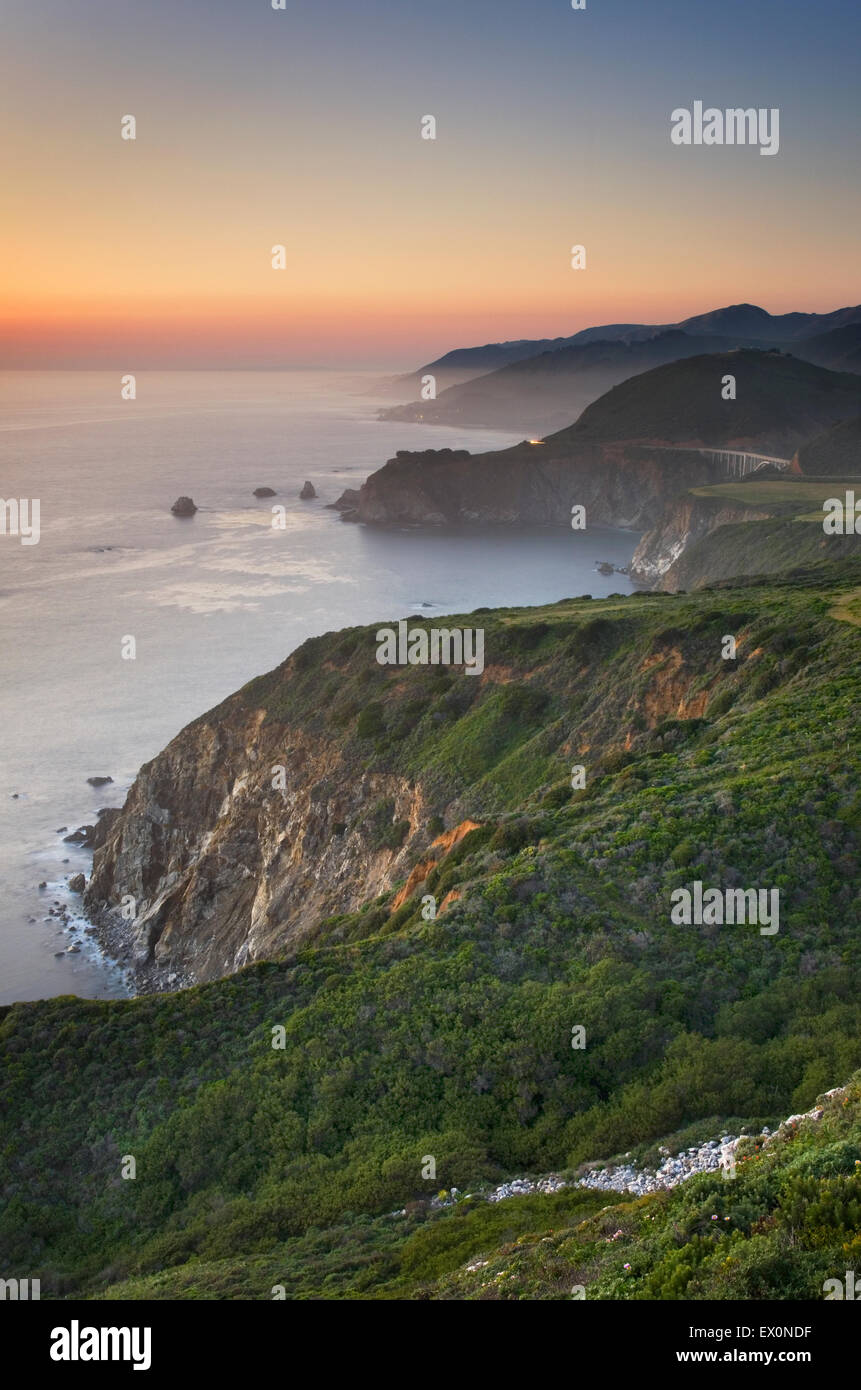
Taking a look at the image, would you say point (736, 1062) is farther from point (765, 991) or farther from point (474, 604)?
point (474, 604)

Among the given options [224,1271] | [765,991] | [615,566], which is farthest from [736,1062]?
[615,566]

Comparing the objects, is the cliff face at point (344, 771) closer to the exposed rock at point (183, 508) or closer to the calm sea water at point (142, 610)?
the calm sea water at point (142, 610)

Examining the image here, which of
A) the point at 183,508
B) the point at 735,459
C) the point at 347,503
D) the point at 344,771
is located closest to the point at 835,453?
the point at 735,459

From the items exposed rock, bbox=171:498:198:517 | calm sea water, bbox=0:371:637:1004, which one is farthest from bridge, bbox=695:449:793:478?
exposed rock, bbox=171:498:198:517

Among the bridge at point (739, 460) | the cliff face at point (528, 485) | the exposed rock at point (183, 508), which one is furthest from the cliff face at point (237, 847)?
the bridge at point (739, 460)

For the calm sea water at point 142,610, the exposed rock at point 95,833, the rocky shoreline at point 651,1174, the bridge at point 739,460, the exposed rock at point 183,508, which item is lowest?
the exposed rock at point 95,833

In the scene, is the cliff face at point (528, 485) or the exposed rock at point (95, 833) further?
the cliff face at point (528, 485)

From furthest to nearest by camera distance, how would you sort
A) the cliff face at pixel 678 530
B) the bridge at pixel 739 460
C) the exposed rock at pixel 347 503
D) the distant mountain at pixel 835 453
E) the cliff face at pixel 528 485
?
the exposed rock at pixel 347 503 < the cliff face at pixel 528 485 < the bridge at pixel 739 460 < the distant mountain at pixel 835 453 < the cliff face at pixel 678 530
